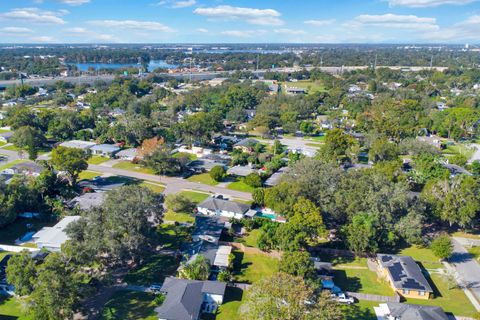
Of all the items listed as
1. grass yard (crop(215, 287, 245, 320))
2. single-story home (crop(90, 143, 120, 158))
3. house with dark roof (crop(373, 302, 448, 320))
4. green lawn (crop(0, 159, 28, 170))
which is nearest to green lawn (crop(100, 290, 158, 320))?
grass yard (crop(215, 287, 245, 320))

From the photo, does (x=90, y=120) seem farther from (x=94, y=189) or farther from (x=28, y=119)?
(x=94, y=189)

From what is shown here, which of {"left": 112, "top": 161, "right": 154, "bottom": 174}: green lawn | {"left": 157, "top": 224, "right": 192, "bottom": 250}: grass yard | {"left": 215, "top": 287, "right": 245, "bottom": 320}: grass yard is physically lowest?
{"left": 215, "top": 287, "right": 245, "bottom": 320}: grass yard

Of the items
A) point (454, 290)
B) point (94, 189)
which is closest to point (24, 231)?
point (94, 189)

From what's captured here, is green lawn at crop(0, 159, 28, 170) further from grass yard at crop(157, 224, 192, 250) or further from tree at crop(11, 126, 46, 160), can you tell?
grass yard at crop(157, 224, 192, 250)

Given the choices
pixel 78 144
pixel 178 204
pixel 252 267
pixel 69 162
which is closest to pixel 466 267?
pixel 252 267

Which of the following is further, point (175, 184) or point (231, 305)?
point (175, 184)

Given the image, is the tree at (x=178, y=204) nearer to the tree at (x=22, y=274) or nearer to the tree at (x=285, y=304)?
the tree at (x=22, y=274)

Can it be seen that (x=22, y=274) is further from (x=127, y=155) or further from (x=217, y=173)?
(x=127, y=155)
